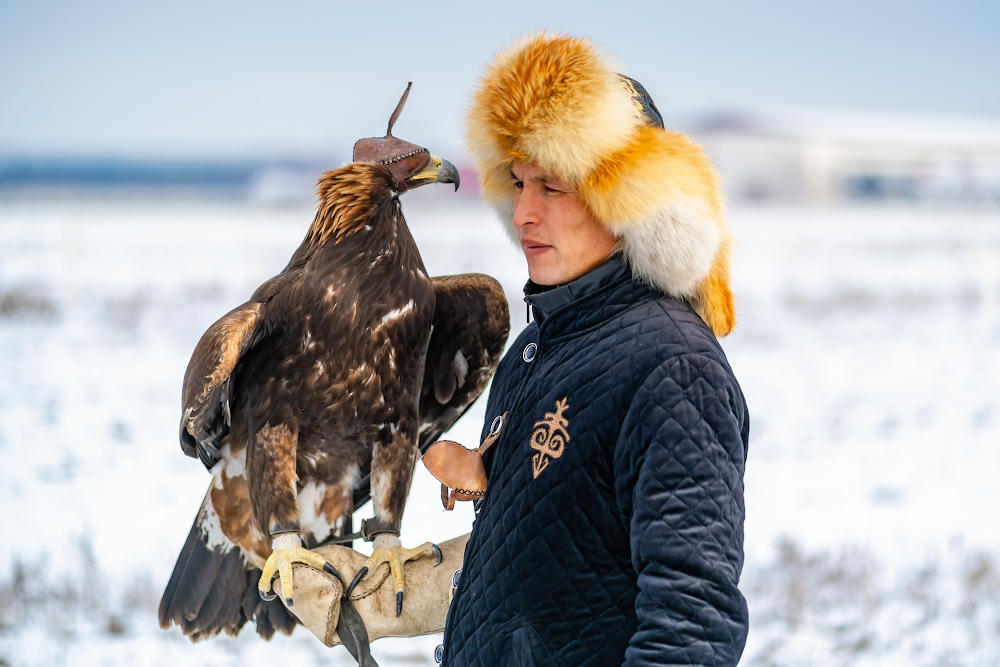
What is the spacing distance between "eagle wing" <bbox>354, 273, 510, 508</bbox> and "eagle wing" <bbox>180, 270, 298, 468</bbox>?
37cm

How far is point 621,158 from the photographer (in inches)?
50.6

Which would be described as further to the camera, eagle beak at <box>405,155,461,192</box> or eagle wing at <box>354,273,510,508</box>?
eagle wing at <box>354,273,510,508</box>

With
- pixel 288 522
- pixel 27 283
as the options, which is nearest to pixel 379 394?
pixel 288 522

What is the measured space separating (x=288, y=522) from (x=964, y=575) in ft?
12.0

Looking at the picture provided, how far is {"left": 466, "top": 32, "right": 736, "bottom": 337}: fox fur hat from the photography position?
1.27 metres

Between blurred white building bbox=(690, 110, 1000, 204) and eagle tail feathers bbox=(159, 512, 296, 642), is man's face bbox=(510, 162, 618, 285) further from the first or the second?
blurred white building bbox=(690, 110, 1000, 204)

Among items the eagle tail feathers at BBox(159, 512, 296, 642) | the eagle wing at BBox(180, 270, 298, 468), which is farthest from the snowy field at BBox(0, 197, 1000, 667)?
the eagle wing at BBox(180, 270, 298, 468)

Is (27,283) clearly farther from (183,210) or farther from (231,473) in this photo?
(183,210)

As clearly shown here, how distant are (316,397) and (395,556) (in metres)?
0.42

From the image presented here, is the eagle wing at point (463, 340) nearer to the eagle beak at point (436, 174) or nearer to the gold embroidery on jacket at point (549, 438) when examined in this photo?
the eagle beak at point (436, 174)

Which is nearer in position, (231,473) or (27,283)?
(231,473)

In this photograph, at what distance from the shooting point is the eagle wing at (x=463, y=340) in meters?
2.11

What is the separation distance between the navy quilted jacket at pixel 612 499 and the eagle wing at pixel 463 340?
0.63 meters

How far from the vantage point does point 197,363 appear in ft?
5.53
